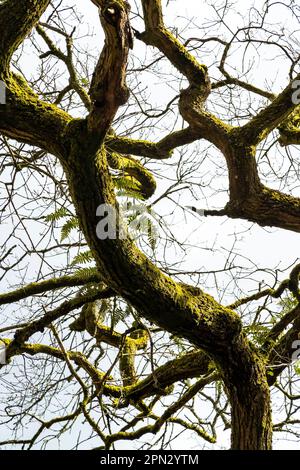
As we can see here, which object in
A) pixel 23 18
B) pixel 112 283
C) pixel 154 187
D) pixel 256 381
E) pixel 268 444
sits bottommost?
pixel 268 444

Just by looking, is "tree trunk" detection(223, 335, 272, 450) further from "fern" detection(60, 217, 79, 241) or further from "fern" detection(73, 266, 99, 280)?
"fern" detection(60, 217, 79, 241)

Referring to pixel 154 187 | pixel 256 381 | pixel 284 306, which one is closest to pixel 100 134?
pixel 256 381

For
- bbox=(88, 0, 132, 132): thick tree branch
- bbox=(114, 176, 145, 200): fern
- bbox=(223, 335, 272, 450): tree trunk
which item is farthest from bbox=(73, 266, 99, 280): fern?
bbox=(88, 0, 132, 132): thick tree branch

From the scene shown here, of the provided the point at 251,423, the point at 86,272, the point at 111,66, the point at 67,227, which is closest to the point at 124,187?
the point at 67,227

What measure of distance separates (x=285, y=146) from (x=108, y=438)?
3320 mm

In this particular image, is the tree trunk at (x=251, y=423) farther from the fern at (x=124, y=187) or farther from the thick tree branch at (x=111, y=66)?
the thick tree branch at (x=111, y=66)

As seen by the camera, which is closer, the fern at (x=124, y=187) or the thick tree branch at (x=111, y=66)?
the thick tree branch at (x=111, y=66)

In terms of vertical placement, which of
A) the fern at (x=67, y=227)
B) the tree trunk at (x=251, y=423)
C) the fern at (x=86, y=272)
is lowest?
the tree trunk at (x=251, y=423)

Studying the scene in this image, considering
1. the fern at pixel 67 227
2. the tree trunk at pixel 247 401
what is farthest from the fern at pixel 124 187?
the tree trunk at pixel 247 401

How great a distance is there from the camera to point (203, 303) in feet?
11.8

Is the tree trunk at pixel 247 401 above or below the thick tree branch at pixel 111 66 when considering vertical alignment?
below

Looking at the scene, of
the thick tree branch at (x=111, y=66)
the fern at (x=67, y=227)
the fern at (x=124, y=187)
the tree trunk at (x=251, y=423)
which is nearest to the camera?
the thick tree branch at (x=111, y=66)

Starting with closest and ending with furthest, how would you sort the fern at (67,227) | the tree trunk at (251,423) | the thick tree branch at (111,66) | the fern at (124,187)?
the thick tree branch at (111,66)
the fern at (124,187)
the tree trunk at (251,423)
the fern at (67,227)

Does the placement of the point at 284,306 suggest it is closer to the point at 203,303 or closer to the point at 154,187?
the point at 203,303
